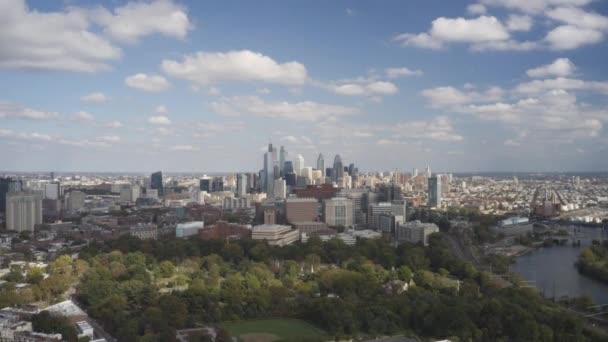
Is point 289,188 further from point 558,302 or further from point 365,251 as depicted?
point 558,302

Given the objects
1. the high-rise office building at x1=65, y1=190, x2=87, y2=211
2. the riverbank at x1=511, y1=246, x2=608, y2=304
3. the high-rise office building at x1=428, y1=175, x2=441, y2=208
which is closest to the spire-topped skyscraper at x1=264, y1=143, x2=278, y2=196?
the high-rise office building at x1=428, y1=175, x2=441, y2=208

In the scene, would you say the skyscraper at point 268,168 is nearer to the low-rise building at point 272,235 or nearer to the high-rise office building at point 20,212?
the high-rise office building at point 20,212

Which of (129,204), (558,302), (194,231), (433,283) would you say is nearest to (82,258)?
(194,231)

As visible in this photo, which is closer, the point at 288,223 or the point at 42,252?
the point at 42,252

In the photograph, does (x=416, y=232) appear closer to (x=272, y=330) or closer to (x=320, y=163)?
(x=272, y=330)

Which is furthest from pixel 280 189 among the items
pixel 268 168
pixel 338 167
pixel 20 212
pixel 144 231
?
pixel 20 212

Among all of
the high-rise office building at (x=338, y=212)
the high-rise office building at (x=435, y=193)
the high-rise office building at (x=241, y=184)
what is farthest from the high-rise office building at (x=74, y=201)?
the high-rise office building at (x=435, y=193)

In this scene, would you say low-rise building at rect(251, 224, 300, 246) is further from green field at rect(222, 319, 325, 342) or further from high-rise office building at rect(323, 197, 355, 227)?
green field at rect(222, 319, 325, 342)
